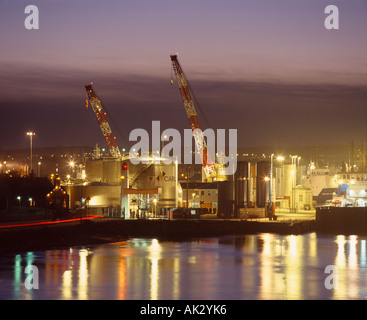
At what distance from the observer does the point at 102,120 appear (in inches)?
4715

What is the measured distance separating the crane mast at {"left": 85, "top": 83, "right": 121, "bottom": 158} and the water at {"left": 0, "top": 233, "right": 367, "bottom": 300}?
43.9 metres

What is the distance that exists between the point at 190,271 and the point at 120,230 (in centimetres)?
2756

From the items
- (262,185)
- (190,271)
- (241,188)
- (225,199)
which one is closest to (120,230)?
(225,199)

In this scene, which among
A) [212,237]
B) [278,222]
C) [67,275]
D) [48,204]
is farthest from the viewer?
[48,204]

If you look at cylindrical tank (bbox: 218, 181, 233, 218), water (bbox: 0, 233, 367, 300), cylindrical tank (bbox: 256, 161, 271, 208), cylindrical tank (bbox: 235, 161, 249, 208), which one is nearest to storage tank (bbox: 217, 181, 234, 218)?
cylindrical tank (bbox: 218, 181, 233, 218)

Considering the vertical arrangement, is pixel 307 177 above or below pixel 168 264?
above

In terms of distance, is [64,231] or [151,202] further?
[151,202]

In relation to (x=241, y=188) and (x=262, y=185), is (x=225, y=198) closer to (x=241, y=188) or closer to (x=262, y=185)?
(x=241, y=188)

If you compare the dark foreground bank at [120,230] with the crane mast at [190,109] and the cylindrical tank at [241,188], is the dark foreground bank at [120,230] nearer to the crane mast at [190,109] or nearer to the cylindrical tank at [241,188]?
the cylindrical tank at [241,188]
